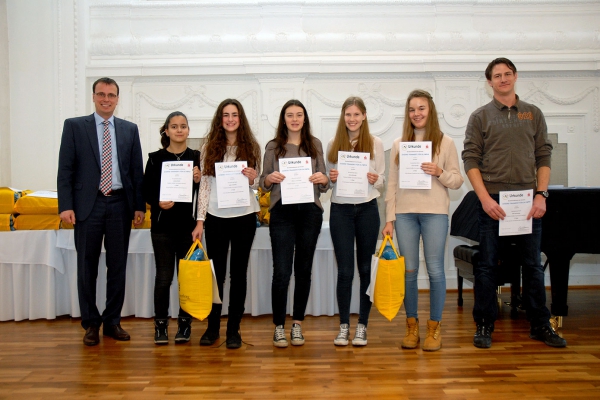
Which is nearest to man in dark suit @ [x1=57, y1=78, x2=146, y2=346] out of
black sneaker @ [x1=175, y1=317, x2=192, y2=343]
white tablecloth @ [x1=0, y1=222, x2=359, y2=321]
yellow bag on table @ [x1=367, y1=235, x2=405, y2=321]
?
black sneaker @ [x1=175, y1=317, x2=192, y2=343]

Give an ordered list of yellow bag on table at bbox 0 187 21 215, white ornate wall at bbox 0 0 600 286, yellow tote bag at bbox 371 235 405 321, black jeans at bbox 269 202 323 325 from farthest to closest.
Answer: white ornate wall at bbox 0 0 600 286
yellow bag on table at bbox 0 187 21 215
black jeans at bbox 269 202 323 325
yellow tote bag at bbox 371 235 405 321

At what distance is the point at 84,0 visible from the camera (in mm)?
5836

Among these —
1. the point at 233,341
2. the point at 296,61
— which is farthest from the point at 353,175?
the point at 296,61

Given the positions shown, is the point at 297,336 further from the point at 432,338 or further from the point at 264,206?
the point at 264,206

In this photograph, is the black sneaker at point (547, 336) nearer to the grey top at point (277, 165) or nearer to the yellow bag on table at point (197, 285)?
the grey top at point (277, 165)

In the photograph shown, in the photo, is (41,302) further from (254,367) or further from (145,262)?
(254,367)

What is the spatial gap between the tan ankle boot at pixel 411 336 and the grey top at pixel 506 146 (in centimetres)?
100

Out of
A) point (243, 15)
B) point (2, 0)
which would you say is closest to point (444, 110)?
point (243, 15)

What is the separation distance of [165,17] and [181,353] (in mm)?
4016

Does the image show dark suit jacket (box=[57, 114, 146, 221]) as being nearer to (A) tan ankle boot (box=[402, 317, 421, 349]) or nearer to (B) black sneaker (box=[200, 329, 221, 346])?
(B) black sneaker (box=[200, 329, 221, 346])

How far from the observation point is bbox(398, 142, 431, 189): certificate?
327 centimetres

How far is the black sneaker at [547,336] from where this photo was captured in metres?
3.41

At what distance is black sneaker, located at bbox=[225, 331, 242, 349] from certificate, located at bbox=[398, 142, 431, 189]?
4.75ft

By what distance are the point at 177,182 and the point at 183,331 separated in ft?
3.38
